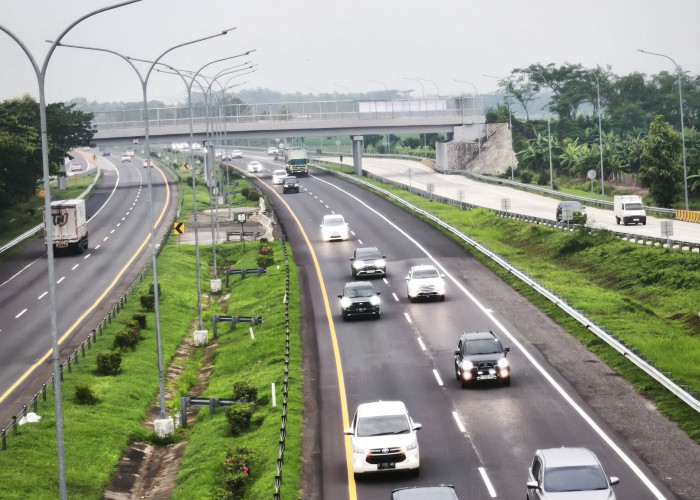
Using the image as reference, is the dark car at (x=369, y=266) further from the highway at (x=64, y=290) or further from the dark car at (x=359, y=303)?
the highway at (x=64, y=290)

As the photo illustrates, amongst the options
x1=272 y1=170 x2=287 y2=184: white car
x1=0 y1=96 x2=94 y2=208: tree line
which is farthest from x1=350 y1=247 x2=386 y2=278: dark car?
x1=272 y1=170 x2=287 y2=184: white car

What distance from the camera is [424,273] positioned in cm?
5591

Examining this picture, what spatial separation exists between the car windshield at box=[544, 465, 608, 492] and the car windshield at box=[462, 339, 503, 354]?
1482 cm

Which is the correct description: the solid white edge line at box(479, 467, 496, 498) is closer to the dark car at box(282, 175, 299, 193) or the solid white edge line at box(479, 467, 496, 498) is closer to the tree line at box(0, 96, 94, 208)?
the tree line at box(0, 96, 94, 208)

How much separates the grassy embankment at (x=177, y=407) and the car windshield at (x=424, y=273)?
678cm

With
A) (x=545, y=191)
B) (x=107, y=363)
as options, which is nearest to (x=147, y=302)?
(x=107, y=363)

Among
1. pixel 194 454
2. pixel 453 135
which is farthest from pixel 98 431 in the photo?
pixel 453 135

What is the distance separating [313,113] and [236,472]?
11351 centimetres

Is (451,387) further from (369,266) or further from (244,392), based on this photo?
(369,266)

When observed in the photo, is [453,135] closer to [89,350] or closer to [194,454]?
[89,350]

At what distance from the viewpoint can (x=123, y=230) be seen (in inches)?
3797

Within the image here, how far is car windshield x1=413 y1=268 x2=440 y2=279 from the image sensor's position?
182 feet

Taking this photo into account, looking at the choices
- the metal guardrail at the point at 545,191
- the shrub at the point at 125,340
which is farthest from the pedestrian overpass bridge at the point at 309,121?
the shrub at the point at 125,340

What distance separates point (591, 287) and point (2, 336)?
32.9 metres
